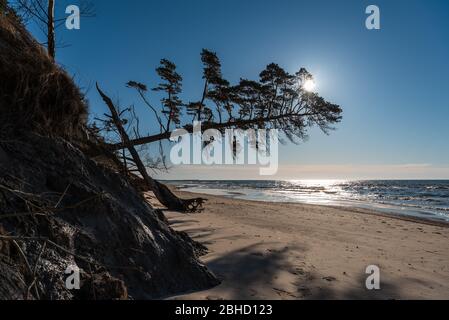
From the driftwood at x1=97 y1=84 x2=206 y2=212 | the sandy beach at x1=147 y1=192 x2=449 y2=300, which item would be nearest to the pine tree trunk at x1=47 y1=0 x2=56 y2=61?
the driftwood at x1=97 y1=84 x2=206 y2=212

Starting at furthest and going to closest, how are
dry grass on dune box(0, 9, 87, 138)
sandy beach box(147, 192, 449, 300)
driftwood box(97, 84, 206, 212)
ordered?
driftwood box(97, 84, 206, 212)
sandy beach box(147, 192, 449, 300)
dry grass on dune box(0, 9, 87, 138)

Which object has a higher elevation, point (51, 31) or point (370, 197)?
point (51, 31)

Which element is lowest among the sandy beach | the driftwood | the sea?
the sea

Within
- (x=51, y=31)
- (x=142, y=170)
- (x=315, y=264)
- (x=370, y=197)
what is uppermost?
(x=51, y=31)

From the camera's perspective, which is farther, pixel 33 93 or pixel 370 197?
pixel 370 197

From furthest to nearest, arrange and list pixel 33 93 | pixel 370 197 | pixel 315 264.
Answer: pixel 370 197
pixel 315 264
pixel 33 93

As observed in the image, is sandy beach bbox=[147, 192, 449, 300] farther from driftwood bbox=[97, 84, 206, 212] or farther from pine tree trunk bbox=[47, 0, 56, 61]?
pine tree trunk bbox=[47, 0, 56, 61]

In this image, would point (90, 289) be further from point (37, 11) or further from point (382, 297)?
point (37, 11)

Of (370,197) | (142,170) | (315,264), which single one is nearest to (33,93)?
(315,264)

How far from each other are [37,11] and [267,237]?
7833 millimetres

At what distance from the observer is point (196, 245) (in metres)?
5.79

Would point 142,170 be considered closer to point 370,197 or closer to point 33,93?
point 33,93

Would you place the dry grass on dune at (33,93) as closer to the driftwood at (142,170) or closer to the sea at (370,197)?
the driftwood at (142,170)

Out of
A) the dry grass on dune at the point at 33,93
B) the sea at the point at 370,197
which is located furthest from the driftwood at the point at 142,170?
the sea at the point at 370,197
